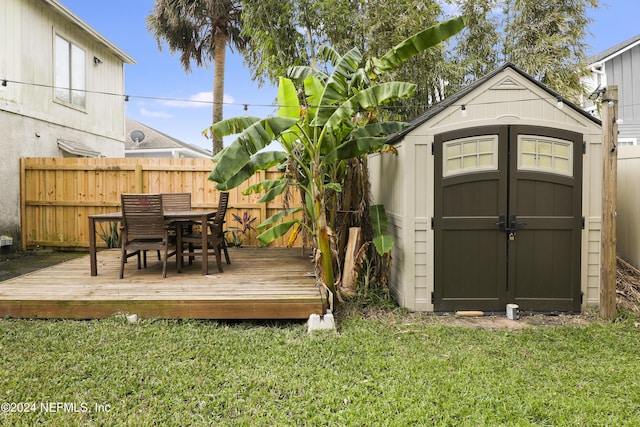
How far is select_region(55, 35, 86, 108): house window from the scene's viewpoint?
10.2 metres

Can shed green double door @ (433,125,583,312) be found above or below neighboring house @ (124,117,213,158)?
below

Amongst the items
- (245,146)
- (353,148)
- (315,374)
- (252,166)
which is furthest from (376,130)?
(315,374)

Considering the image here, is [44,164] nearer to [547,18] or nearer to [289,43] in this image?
[289,43]

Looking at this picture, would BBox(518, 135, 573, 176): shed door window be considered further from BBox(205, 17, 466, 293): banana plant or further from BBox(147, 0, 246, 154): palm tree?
BBox(147, 0, 246, 154): palm tree

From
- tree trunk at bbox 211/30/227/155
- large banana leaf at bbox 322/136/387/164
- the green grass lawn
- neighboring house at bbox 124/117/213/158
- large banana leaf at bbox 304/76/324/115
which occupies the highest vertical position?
tree trunk at bbox 211/30/227/155

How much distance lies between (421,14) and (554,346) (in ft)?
23.0

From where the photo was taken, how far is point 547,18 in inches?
359

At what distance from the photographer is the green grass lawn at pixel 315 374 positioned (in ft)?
9.23

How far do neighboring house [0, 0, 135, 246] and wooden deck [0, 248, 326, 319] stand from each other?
397 centimetres

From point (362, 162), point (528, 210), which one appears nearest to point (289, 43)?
point (362, 162)

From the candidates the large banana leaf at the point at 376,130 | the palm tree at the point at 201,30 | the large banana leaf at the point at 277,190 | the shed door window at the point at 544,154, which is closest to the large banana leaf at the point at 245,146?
the large banana leaf at the point at 376,130

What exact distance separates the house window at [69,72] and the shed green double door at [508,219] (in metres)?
8.84

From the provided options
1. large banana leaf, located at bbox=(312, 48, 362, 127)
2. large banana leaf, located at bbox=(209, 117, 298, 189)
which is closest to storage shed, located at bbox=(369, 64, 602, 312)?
large banana leaf, located at bbox=(312, 48, 362, 127)

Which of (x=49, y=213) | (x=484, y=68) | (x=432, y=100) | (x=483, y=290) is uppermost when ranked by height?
(x=484, y=68)
